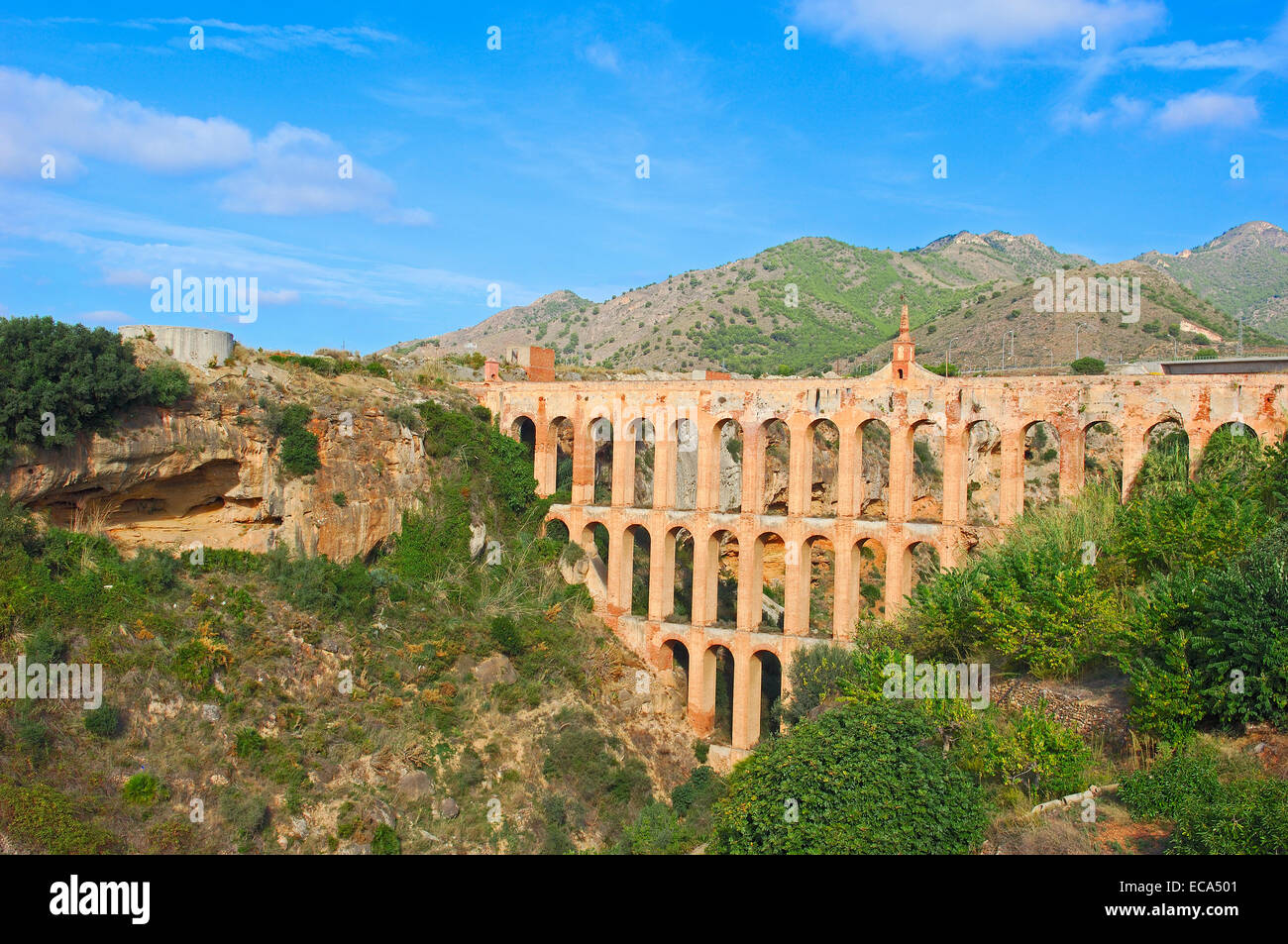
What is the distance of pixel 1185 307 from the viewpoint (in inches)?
3073

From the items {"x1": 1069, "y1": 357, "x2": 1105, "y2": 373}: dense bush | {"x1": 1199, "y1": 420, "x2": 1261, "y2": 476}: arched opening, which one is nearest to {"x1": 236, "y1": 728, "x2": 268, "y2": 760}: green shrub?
{"x1": 1199, "y1": 420, "x2": 1261, "y2": 476}: arched opening

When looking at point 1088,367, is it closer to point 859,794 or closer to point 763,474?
point 763,474

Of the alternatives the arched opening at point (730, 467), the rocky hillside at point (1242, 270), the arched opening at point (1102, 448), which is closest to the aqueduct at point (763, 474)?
the arched opening at point (730, 467)

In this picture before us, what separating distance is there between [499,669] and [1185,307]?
68.3m

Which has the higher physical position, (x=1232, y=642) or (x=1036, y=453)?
(x=1036, y=453)

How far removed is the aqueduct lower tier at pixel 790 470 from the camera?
3478 cm

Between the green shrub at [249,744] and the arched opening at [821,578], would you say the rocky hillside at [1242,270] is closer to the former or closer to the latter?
the arched opening at [821,578]

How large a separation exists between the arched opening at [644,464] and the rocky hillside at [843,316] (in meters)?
12.7

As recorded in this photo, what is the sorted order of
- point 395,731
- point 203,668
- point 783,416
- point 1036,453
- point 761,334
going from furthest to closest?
point 761,334, point 1036,453, point 783,416, point 395,731, point 203,668

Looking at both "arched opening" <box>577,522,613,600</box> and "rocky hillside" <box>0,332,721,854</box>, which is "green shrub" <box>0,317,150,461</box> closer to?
"rocky hillside" <box>0,332,721,854</box>

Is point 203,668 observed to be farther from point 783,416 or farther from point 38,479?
point 783,416

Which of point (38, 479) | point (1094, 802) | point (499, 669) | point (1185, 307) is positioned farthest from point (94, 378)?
point (1185, 307)

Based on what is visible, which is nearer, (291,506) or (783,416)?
(291,506)

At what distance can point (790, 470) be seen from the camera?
4053cm
